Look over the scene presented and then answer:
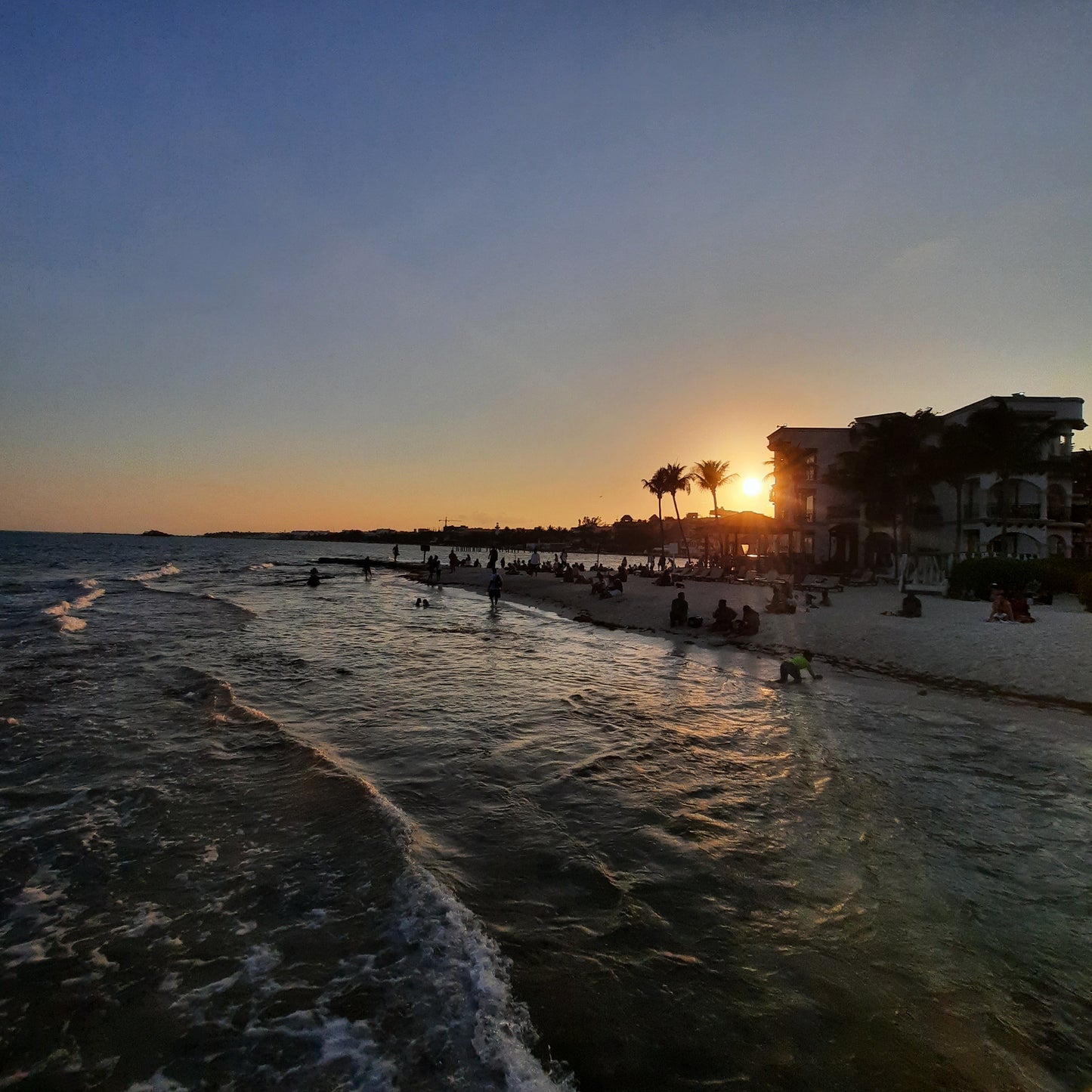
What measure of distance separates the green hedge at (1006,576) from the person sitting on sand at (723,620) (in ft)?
42.0

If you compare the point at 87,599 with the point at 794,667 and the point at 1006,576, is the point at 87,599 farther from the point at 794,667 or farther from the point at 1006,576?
the point at 1006,576

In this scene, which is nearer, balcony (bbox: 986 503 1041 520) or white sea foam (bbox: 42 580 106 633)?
white sea foam (bbox: 42 580 106 633)

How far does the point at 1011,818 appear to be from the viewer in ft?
23.2

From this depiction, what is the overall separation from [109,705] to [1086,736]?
18.3 meters

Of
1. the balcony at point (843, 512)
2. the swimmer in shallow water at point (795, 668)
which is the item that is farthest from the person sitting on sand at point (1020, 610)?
the balcony at point (843, 512)

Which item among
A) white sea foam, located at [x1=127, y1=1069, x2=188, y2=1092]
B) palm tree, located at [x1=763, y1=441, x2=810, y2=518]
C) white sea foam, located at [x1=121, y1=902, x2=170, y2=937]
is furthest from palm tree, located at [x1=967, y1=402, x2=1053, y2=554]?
white sea foam, located at [x1=127, y1=1069, x2=188, y2=1092]

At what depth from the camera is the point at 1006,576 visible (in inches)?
1035

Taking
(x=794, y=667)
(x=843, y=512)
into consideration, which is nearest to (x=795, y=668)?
(x=794, y=667)

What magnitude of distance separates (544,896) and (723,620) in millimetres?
17508

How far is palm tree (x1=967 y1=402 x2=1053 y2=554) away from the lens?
38531mm

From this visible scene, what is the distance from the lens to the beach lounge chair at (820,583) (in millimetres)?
30547

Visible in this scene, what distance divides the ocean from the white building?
33.0 meters

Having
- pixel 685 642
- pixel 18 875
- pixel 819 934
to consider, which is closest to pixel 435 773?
pixel 18 875

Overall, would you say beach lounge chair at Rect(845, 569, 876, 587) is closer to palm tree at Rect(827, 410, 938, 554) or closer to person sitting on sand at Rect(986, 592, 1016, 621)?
palm tree at Rect(827, 410, 938, 554)
